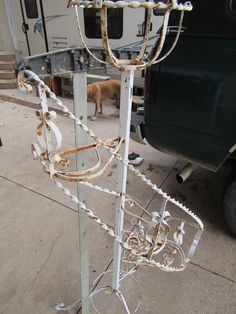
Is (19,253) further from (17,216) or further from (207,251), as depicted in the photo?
(207,251)

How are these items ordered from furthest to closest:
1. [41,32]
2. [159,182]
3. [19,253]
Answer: [41,32]
[159,182]
[19,253]

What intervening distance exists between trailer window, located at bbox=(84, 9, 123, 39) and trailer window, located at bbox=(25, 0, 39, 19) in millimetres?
1672

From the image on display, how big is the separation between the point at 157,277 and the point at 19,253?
3.34 ft

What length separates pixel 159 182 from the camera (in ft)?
8.31

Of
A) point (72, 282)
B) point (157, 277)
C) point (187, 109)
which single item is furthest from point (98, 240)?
point (187, 109)

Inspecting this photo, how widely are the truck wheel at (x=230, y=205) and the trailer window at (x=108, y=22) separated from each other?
12.0 feet

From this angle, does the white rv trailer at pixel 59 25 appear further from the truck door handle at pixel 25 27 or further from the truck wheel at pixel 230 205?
the truck wheel at pixel 230 205

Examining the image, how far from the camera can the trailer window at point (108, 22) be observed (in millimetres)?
4178

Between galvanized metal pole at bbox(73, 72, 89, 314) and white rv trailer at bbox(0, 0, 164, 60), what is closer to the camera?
galvanized metal pole at bbox(73, 72, 89, 314)

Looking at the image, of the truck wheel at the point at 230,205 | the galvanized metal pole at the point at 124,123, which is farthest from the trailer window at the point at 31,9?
the galvanized metal pole at the point at 124,123

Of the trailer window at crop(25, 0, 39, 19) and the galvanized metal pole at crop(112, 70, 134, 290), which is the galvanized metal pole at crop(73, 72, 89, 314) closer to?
the galvanized metal pole at crop(112, 70, 134, 290)

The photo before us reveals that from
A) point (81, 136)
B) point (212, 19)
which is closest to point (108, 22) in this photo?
point (212, 19)

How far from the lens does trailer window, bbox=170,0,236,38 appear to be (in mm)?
1336

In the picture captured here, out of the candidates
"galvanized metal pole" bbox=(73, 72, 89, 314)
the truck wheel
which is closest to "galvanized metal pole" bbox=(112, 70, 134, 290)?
"galvanized metal pole" bbox=(73, 72, 89, 314)
